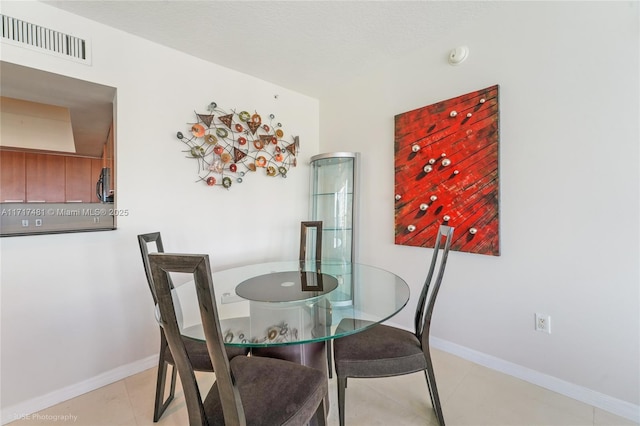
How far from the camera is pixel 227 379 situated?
0.81m

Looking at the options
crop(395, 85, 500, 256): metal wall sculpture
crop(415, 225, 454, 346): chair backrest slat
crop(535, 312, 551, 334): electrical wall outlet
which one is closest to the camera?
crop(415, 225, 454, 346): chair backrest slat

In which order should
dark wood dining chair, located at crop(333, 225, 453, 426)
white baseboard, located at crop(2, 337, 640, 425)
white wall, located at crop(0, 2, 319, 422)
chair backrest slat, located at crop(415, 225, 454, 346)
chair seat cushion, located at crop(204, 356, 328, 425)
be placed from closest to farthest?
chair seat cushion, located at crop(204, 356, 328, 425) < dark wood dining chair, located at crop(333, 225, 453, 426) < chair backrest slat, located at crop(415, 225, 454, 346) < white baseboard, located at crop(2, 337, 640, 425) < white wall, located at crop(0, 2, 319, 422)

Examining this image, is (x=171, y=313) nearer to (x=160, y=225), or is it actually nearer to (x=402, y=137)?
(x=160, y=225)

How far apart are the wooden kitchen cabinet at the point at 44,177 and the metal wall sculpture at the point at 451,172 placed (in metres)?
5.21

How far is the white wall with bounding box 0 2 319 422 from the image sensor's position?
1634 millimetres

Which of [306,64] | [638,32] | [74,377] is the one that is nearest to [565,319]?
[638,32]

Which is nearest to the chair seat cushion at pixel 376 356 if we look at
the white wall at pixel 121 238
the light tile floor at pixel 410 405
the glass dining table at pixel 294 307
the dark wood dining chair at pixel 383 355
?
the dark wood dining chair at pixel 383 355

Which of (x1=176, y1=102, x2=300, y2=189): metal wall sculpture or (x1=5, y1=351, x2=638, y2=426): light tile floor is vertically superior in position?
(x1=176, y1=102, x2=300, y2=189): metal wall sculpture

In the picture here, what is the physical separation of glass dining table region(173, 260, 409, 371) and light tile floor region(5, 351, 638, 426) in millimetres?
→ 457

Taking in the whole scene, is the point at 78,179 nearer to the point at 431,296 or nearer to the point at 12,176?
the point at 12,176

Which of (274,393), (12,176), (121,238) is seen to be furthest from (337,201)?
(12,176)

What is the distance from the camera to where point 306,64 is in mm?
2518

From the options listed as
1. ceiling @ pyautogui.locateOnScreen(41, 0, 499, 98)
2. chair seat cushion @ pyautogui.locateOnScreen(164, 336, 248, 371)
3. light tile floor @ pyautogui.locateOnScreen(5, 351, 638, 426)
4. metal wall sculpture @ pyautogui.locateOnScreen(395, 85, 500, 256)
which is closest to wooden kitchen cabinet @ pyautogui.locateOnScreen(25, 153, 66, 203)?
ceiling @ pyautogui.locateOnScreen(41, 0, 499, 98)

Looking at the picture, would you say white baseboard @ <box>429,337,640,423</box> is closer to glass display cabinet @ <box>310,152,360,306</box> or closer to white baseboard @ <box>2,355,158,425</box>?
glass display cabinet @ <box>310,152,360,306</box>
